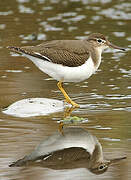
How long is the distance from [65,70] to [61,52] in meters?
0.32

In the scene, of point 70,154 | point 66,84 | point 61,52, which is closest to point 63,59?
point 61,52

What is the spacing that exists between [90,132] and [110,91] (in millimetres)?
2499

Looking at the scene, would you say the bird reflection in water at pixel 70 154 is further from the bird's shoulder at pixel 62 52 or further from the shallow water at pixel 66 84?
the bird's shoulder at pixel 62 52

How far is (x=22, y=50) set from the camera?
31.1 ft

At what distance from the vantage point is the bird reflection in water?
22.9 feet

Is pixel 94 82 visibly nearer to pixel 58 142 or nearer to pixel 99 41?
pixel 99 41

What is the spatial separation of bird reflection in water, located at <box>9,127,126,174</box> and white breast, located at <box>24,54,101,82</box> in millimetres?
1679

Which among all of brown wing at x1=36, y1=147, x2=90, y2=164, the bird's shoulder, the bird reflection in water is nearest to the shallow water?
the bird reflection in water

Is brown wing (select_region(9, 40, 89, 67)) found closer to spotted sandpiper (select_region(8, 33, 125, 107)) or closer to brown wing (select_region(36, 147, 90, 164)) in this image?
spotted sandpiper (select_region(8, 33, 125, 107))

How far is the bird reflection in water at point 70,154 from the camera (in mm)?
6980

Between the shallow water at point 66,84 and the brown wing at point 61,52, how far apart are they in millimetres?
787

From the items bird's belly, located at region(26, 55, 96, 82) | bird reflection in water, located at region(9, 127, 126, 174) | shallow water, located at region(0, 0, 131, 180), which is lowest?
shallow water, located at region(0, 0, 131, 180)

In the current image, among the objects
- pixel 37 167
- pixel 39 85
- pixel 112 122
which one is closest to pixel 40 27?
pixel 39 85

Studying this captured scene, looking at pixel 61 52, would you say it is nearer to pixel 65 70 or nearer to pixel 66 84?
pixel 65 70
